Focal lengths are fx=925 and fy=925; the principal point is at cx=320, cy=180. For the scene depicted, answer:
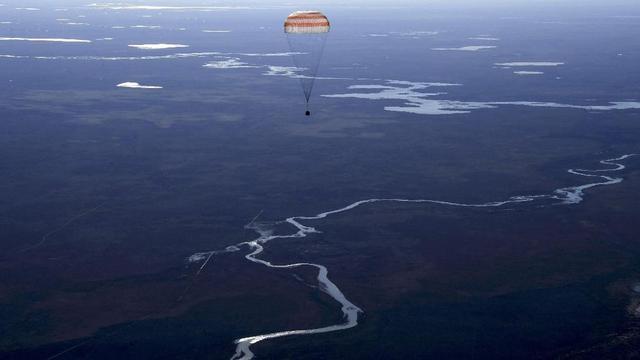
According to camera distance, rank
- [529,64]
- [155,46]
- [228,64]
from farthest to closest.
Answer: [155,46] → [228,64] → [529,64]

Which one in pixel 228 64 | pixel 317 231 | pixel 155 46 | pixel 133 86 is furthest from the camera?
pixel 155 46

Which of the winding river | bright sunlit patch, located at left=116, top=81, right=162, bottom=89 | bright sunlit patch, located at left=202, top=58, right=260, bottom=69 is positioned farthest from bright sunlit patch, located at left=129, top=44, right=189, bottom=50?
the winding river

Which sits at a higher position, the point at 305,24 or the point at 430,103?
the point at 305,24

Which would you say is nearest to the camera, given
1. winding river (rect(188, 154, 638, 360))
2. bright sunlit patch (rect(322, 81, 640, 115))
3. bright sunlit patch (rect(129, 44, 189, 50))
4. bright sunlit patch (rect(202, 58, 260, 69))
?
winding river (rect(188, 154, 638, 360))

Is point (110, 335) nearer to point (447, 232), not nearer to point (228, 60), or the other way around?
point (447, 232)

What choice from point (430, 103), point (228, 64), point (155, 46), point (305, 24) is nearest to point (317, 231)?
point (305, 24)

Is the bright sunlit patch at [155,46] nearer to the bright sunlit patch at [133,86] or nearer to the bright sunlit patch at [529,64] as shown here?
the bright sunlit patch at [133,86]

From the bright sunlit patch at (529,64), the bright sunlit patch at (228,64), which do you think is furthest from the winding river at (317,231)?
the bright sunlit patch at (228,64)

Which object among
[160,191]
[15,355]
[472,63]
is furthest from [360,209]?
[472,63]

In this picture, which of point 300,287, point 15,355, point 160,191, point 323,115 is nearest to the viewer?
point 15,355

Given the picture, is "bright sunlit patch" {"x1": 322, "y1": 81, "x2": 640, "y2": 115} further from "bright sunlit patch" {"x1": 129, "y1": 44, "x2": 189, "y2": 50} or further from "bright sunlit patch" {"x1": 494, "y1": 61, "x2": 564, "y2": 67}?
"bright sunlit patch" {"x1": 129, "y1": 44, "x2": 189, "y2": 50}

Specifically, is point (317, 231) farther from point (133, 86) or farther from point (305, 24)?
point (133, 86)
